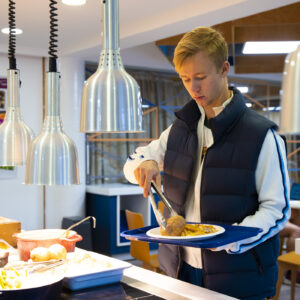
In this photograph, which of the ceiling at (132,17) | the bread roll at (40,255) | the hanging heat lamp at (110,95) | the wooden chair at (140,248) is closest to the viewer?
the hanging heat lamp at (110,95)

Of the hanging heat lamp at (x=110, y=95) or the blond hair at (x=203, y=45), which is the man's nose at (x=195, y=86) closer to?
the blond hair at (x=203, y=45)

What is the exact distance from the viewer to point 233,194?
66.9 inches

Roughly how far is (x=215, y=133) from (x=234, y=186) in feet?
0.70

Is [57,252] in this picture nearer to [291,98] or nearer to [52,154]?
[52,154]

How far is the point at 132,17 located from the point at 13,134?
95.1 inches

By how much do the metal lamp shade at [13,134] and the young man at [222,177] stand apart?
0.45 m

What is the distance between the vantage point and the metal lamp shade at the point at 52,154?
141 centimetres

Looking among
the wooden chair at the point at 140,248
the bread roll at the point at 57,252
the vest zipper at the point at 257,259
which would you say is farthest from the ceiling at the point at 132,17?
the bread roll at the point at 57,252

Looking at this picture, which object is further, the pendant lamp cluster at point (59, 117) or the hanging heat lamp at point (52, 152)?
the hanging heat lamp at point (52, 152)

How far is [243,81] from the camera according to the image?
7.33 metres

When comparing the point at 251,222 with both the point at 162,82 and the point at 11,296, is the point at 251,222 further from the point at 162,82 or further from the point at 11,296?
the point at 162,82

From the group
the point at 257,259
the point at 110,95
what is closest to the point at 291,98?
the point at 110,95

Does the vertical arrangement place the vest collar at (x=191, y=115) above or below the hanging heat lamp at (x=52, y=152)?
above

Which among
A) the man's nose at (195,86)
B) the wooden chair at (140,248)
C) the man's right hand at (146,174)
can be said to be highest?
the man's nose at (195,86)
